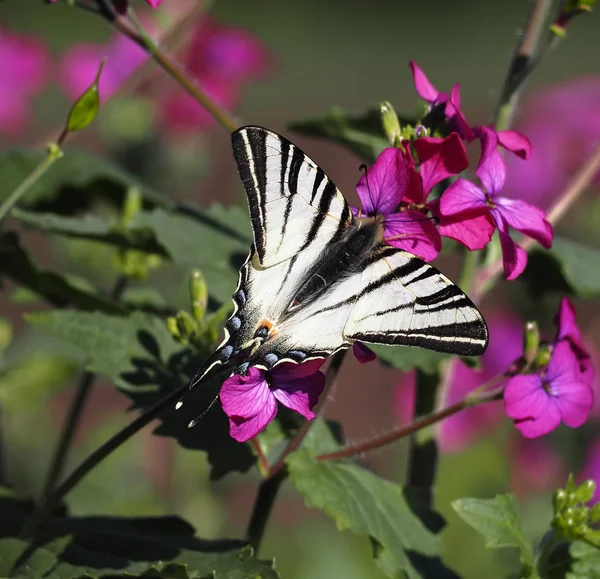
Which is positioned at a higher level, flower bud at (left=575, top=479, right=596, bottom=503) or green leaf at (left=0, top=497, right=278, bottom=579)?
flower bud at (left=575, top=479, right=596, bottom=503)

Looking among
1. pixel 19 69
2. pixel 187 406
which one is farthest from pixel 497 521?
pixel 19 69

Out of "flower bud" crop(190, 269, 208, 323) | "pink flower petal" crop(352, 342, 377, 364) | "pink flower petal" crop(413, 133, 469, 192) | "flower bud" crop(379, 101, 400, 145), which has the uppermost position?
"flower bud" crop(379, 101, 400, 145)

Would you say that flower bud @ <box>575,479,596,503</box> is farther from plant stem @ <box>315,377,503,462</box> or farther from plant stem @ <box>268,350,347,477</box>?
plant stem @ <box>268,350,347,477</box>

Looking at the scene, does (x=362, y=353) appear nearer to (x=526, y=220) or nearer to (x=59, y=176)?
(x=526, y=220)

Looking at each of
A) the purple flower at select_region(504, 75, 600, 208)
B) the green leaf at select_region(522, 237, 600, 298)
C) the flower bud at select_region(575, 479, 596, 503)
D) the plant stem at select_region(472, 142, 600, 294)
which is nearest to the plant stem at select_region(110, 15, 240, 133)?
the plant stem at select_region(472, 142, 600, 294)

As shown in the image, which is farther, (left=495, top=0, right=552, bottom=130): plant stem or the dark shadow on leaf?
(left=495, top=0, right=552, bottom=130): plant stem

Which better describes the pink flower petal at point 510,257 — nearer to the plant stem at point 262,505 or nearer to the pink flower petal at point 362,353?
the pink flower petal at point 362,353

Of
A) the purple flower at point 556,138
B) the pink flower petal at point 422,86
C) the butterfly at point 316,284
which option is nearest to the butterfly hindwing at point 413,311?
the butterfly at point 316,284
